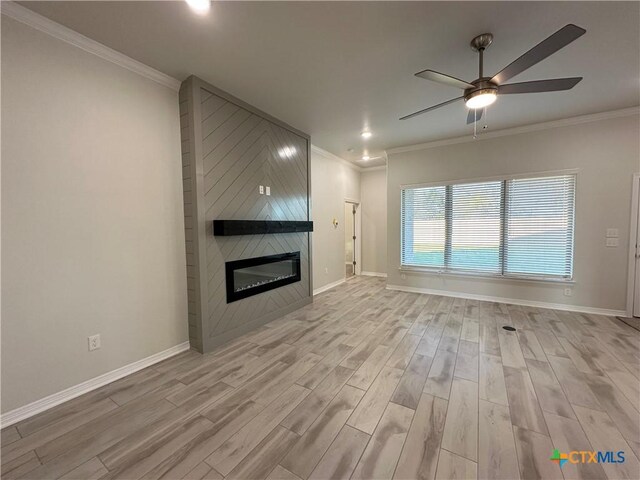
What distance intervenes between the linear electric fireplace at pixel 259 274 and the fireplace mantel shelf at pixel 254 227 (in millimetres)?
400

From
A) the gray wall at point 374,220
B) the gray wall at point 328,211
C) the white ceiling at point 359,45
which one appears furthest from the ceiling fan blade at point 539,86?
the gray wall at point 374,220

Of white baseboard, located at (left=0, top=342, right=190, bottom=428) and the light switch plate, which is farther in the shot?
the light switch plate

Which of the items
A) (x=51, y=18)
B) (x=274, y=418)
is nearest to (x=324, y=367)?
(x=274, y=418)

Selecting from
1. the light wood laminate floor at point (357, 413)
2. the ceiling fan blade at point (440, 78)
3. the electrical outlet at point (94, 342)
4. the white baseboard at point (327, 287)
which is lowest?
the light wood laminate floor at point (357, 413)

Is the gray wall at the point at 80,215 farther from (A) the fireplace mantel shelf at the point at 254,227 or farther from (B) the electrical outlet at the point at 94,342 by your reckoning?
(A) the fireplace mantel shelf at the point at 254,227

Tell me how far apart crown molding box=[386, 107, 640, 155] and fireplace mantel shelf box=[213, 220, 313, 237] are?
2969 millimetres

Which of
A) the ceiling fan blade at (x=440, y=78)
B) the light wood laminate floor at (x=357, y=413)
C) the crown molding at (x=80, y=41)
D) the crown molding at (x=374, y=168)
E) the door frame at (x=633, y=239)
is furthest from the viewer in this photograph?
the crown molding at (x=374, y=168)

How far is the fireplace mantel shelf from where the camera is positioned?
295cm

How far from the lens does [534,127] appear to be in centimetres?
424

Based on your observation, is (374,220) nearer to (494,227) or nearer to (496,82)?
(494,227)

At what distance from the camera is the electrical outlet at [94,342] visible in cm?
226

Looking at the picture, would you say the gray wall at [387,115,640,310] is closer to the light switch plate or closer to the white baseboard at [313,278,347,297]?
the white baseboard at [313,278,347,297]

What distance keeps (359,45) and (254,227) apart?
2.29m

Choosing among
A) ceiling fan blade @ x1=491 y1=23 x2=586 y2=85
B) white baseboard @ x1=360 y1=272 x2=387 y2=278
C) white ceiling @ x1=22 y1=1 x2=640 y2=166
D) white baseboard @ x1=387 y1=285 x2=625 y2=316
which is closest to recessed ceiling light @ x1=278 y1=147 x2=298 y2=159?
white ceiling @ x1=22 y1=1 x2=640 y2=166
